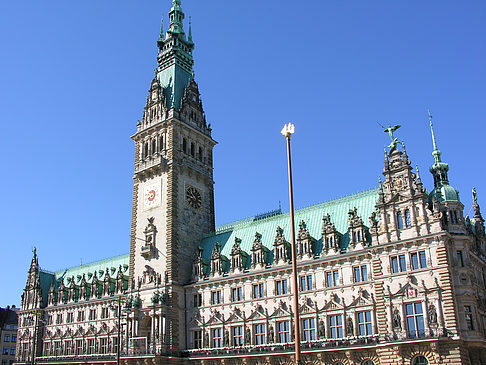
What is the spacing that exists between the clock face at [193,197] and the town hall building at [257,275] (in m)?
0.23

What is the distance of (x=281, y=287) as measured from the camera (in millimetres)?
64688

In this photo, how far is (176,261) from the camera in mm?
74250

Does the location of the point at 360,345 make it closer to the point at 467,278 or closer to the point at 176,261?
the point at 467,278

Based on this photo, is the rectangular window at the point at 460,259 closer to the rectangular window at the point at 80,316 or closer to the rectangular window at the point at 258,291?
the rectangular window at the point at 258,291

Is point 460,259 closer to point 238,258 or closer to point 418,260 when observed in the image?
point 418,260

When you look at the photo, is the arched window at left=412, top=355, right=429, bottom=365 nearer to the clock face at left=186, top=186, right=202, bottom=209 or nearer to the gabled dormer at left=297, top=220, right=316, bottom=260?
the gabled dormer at left=297, top=220, right=316, bottom=260

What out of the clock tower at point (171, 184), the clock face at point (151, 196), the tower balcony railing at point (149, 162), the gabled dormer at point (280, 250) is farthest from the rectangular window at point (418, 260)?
the tower balcony railing at point (149, 162)

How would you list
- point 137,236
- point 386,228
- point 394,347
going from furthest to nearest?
point 137,236
point 386,228
point 394,347

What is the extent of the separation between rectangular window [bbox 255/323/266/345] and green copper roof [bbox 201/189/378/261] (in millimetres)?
10267

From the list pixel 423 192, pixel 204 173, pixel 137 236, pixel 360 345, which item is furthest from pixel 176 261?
pixel 423 192

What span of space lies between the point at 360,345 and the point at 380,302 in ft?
16.3

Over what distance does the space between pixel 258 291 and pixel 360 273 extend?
14.4 meters

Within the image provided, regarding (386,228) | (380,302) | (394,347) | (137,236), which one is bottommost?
(394,347)

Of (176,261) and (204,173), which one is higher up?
(204,173)
